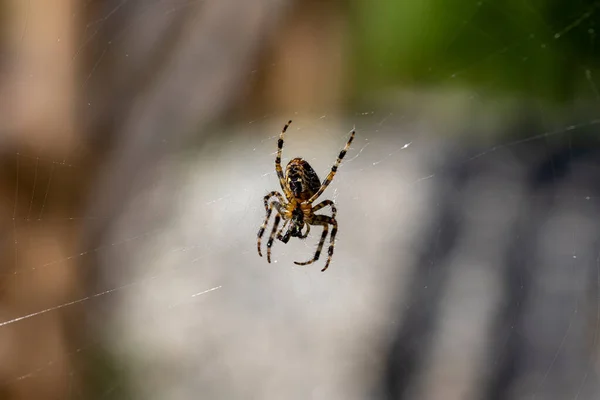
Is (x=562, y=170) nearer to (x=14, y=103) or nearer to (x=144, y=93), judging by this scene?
(x=144, y=93)

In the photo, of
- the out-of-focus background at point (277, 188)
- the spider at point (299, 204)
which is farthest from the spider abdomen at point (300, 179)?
the out-of-focus background at point (277, 188)

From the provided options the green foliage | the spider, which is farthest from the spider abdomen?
the green foliage

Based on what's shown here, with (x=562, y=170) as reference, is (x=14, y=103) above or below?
above

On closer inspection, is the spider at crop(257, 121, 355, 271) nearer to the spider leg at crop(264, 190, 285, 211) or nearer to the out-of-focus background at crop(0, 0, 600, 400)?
the spider leg at crop(264, 190, 285, 211)

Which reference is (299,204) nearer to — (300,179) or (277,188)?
(300,179)

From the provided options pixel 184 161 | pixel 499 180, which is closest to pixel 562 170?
pixel 499 180

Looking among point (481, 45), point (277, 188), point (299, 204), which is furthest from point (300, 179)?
point (481, 45)
